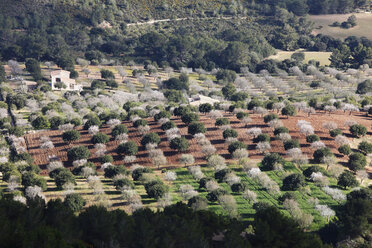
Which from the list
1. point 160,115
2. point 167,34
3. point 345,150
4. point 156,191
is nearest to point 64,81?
point 160,115

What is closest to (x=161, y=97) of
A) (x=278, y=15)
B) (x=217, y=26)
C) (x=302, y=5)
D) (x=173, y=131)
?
(x=173, y=131)

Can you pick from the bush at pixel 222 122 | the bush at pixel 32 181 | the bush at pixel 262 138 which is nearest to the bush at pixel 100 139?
the bush at pixel 32 181

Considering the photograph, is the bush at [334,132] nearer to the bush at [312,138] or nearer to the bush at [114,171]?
the bush at [312,138]

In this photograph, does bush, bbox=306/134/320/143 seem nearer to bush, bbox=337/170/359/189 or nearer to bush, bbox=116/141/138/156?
bush, bbox=337/170/359/189

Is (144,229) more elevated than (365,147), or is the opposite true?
(144,229)

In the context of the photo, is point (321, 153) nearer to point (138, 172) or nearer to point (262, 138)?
point (262, 138)

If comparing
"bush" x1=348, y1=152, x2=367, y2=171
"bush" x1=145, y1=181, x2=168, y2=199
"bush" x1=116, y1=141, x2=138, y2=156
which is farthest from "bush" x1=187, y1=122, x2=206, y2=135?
"bush" x1=348, y1=152, x2=367, y2=171

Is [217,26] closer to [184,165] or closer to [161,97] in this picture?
[161,97]
